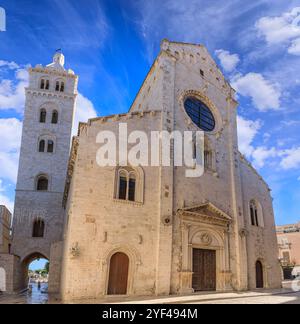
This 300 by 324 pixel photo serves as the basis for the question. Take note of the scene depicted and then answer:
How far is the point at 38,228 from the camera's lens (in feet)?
92.0

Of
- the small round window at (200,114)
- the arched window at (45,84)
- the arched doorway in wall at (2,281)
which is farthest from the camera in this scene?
the arched window at (45,84)

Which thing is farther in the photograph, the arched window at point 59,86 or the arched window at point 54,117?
the arched window at point 59,86

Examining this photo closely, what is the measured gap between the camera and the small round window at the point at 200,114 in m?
21.9

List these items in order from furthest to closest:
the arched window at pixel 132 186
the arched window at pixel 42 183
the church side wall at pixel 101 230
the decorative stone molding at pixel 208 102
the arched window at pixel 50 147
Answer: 1. the arched window at pixel 50 147
2. the arched window at pixel 42 183
3. the decorative stone molding at pixel 208 102
4. the arched window at pixel 132 186
5. the church side wall at pixel 101 230

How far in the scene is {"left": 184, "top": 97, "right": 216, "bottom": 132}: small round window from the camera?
2190 centimetres

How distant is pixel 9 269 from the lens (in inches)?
787

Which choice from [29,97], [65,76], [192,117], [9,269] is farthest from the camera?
[65,76]

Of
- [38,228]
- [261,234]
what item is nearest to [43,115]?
[38,228]

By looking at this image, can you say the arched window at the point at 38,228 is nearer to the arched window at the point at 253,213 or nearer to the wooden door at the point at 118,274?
the wooden door at the point at 118,274

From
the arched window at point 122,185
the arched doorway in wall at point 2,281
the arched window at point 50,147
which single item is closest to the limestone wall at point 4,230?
the arched doorway in wall at point 2,281

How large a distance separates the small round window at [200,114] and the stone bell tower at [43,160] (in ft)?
50.8
